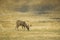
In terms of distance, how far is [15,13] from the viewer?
1518 mm

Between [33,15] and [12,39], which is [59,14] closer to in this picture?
[33,15]

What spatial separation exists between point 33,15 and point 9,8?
0.75 feet

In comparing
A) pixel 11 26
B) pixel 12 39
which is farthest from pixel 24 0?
pixel 12 39

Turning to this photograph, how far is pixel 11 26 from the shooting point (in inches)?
59.4

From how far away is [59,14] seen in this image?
150 cm

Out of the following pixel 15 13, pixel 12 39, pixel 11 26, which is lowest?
pixel 12 39

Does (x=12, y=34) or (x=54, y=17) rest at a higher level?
(x=54, y=17)

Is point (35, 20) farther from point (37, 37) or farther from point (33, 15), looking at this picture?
point (37, 37)

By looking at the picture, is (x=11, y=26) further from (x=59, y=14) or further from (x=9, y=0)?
(x=59, y=14)

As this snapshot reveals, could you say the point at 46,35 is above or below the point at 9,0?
below

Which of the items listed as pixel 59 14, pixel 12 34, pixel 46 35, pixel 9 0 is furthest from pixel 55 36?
pixel 9 0

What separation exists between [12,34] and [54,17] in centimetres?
42

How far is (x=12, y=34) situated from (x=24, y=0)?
1.09 feet

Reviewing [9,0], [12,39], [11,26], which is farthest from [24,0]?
[12,39]
